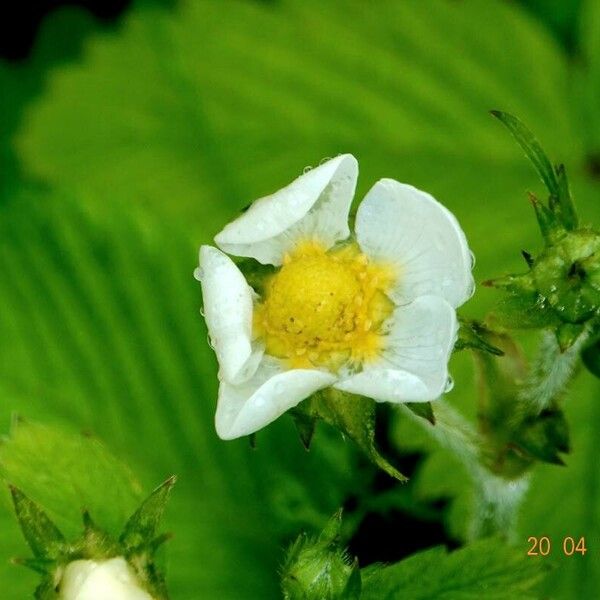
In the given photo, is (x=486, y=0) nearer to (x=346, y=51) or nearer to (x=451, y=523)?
(x=346, y=51)

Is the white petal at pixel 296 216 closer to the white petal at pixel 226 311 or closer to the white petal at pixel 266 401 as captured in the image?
the white petal at pixel 226 311

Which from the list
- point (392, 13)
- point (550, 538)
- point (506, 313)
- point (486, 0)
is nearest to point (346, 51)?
point (392, 13)

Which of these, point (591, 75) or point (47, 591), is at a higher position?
point (591, 75)

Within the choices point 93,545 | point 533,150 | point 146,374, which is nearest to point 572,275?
point 533,150

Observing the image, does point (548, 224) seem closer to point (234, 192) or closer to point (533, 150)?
point (533, 150)

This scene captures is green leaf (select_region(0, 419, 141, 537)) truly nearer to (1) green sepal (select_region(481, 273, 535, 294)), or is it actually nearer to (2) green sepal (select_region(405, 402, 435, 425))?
(2) green sepal (select_region(405, 402, 435, 425))

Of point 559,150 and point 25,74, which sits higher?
point 559,150

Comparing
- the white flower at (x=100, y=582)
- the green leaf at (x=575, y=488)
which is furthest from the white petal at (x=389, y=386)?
the green leaf at (x=575, y=488)
